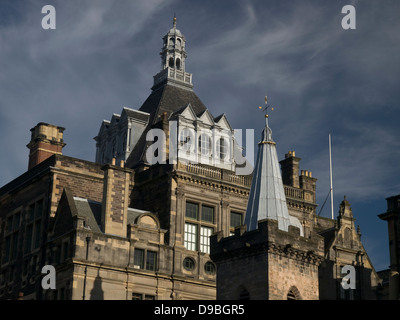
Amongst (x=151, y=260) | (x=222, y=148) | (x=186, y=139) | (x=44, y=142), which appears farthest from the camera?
(x=222, y=148)

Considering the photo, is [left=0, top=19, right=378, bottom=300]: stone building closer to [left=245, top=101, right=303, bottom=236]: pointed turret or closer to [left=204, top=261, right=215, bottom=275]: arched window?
[left=204, top=261, right=215, bottom=275]: arched window

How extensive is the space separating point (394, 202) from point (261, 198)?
994 centimetres

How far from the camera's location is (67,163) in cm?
5678

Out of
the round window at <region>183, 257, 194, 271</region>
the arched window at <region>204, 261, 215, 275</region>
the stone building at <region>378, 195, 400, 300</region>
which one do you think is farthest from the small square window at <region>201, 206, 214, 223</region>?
the stone building at <region>378, 195, 400, 300</region>

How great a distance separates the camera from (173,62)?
239 ft

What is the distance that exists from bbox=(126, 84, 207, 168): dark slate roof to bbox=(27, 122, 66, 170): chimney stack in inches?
220

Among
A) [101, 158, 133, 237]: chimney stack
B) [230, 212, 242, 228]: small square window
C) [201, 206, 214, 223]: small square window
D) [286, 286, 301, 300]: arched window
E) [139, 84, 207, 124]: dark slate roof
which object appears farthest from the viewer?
[139, 84, 207, 124]: dark slate roof

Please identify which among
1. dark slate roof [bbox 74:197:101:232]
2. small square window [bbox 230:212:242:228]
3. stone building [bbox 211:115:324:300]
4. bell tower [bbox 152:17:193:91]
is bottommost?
stone building [bbox 211:115:324:300]

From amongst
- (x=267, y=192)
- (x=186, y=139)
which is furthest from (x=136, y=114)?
(x=267, y=192)

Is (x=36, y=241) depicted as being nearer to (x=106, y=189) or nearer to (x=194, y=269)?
(x=106, y=189)

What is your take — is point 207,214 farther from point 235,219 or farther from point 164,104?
point 164,104

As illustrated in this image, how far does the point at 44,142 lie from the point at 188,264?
50.1 ft

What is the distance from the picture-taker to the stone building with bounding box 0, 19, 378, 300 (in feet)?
168
